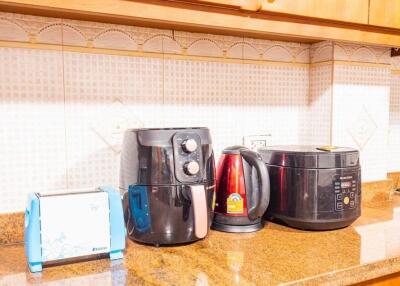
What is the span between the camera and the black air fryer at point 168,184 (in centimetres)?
86

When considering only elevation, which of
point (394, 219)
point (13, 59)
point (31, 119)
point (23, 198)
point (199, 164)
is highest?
point (13, 59)

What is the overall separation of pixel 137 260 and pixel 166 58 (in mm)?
608

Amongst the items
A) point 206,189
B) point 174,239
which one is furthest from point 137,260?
point 206,189

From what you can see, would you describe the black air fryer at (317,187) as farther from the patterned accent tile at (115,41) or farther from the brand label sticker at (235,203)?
the patterned accent tile at (115,41)

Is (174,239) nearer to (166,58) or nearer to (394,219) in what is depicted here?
(166,58)

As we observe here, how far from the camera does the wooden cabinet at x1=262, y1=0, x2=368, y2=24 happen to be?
38.0 inches

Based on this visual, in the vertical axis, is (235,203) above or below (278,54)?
below

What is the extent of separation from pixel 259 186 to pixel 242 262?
21cm

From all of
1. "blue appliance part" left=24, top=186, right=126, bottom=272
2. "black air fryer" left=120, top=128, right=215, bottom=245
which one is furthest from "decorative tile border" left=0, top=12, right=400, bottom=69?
"blue appliance part" left=24, top=186, right=126, bottom=272

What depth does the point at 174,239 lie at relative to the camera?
2.94 ft

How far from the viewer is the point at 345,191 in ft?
3.36

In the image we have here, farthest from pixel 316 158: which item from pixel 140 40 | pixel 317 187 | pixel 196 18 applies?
pixel 140 40

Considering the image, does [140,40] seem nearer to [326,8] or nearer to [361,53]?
[326,8]

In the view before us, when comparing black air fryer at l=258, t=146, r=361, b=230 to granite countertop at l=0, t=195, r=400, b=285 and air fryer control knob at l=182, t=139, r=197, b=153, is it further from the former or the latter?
air fryer control knob at l=182, t=139, r=197, b=153
